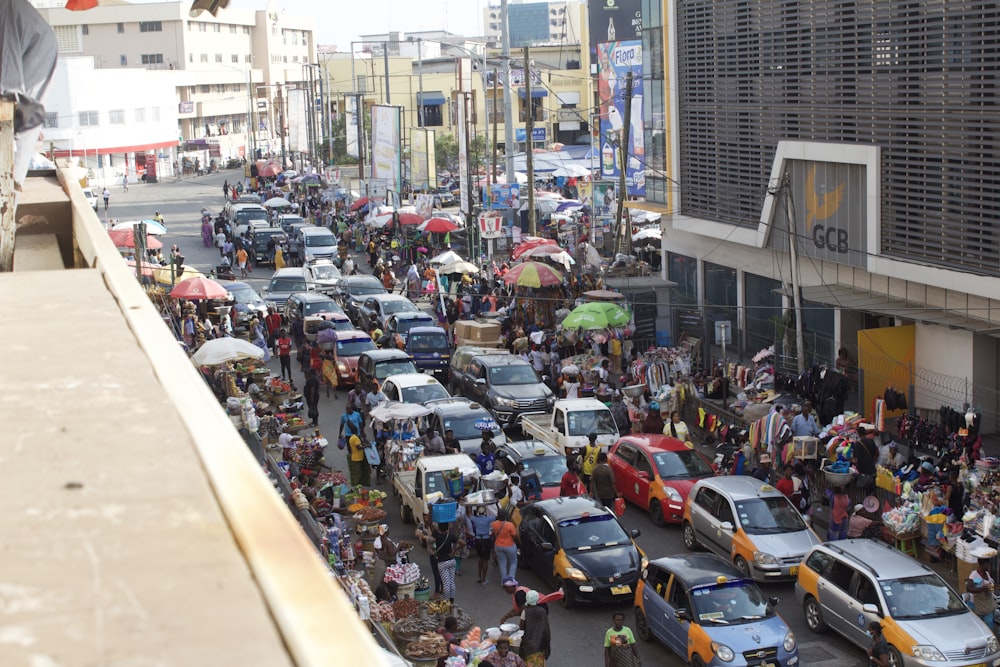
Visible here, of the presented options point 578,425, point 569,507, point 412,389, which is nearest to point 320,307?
point 412,389

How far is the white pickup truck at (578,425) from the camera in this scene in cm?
2228

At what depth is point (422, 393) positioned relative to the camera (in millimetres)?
24984

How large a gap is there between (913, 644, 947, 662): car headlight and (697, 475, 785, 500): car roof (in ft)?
13.8

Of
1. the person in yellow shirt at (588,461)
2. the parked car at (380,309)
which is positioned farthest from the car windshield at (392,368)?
the person in yellow shirt at (588,461)

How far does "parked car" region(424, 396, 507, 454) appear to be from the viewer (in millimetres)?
21859

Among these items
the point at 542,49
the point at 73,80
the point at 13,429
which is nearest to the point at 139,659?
the point at 13,429

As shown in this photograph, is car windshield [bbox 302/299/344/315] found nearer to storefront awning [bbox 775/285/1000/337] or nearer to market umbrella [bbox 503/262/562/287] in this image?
market umbrella [bbox 503/262/562/287]

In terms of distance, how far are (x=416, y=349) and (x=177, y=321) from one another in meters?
6.69

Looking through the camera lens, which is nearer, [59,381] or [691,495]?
[59,381]

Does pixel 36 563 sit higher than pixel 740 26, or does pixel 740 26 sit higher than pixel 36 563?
pixel 740 26

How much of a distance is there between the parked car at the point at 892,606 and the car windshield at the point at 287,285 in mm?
26184

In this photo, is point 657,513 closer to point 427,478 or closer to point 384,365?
point 427,478

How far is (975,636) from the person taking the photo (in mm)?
13281

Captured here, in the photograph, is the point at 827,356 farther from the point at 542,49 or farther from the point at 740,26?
the point at 542,49
